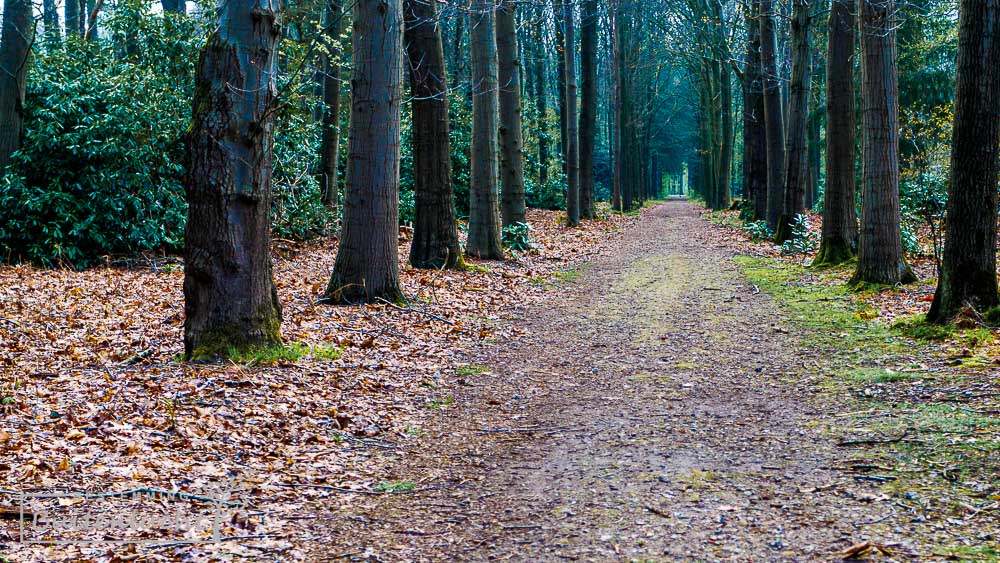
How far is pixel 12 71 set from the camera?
49.6 feet

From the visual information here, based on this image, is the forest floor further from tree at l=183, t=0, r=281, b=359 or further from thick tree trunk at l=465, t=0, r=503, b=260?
thick tree trunk at l=465, t=0, r=503, b=260

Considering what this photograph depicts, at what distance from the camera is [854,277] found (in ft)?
38.2

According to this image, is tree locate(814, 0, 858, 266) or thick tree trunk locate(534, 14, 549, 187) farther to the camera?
thick tree trunk locate(534, 14, 549, 187)

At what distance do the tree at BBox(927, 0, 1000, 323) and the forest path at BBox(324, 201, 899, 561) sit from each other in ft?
5.74

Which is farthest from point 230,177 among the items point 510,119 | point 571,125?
point 571,125

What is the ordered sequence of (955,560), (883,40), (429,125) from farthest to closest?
(429,125) → (883,40) → (955,560)

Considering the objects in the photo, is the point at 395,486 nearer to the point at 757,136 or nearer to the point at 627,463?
the point at 627,463

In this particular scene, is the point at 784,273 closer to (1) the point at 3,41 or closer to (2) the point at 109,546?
(2) the point at 109,546

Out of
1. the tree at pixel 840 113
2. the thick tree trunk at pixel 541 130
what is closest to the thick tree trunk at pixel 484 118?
the tree at pixel 840 113

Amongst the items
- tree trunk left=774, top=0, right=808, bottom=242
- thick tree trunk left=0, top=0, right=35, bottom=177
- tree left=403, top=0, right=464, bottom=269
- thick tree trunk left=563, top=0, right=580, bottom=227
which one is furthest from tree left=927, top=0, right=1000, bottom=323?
thick tree trunk left=563, top=0, right=580, bottom=227

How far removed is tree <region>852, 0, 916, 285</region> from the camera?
11.1 m

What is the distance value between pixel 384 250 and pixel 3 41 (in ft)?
32.9

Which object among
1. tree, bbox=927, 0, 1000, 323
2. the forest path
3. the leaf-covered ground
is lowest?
the forest path

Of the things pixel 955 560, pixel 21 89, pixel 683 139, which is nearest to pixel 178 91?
pixel 21 89
